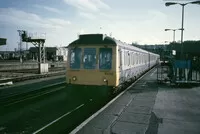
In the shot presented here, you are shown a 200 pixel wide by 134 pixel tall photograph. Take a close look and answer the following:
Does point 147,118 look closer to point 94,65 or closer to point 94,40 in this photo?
point 94,65

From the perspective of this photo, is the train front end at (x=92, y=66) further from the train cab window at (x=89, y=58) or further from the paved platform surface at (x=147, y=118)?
the paved platform surface at (x=147, y=118)

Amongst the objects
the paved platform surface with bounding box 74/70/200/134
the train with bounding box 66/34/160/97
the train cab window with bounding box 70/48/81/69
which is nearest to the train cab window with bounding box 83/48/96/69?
the train with bounding box 66/34/160/97

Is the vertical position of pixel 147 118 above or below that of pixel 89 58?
below

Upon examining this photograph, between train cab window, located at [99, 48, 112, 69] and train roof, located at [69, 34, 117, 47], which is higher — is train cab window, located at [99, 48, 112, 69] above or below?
below

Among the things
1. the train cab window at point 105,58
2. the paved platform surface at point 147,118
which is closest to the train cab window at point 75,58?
the train cab window at point 105,58

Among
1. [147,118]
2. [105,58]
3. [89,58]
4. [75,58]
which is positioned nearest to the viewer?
[147,118]

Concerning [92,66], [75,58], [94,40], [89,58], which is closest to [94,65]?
[92,66]

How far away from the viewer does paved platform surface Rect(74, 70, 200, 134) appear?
7.50m

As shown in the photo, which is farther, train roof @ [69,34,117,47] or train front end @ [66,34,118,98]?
train roof @ [69,34,117,47]

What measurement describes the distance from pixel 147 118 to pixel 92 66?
4.34 meters

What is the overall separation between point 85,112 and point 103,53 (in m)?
3.34

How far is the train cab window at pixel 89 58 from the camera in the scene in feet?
39.4

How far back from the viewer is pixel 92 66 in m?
12.0

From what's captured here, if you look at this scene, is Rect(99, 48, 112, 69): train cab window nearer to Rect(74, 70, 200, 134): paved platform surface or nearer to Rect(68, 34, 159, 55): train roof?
Rect(68, 34, 159, 55): train roof
